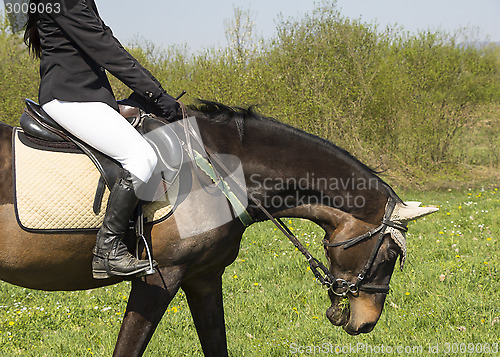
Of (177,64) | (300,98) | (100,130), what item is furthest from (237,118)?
(177,64)

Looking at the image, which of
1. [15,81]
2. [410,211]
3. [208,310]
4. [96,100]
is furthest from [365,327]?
[15,81]

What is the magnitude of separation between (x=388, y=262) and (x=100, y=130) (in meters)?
2.18

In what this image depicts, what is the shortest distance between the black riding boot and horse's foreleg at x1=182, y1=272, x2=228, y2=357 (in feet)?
2.36

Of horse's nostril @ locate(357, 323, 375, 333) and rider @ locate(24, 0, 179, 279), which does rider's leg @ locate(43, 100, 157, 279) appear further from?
horse's nostril @ locate(357, 323, 375, 333)

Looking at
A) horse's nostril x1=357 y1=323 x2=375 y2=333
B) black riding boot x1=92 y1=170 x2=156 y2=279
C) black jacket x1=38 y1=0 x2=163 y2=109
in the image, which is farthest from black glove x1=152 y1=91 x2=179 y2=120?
horse's nostril x1=357 y1=323 x2=375 y2=333

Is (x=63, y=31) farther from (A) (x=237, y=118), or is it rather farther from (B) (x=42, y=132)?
(A) (x=237, y=118)

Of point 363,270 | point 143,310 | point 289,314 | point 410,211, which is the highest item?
point 410,211

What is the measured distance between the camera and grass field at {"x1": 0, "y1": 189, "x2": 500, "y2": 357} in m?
4.38

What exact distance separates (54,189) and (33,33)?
1060 millimetres

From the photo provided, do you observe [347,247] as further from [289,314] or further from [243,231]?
[289,314]

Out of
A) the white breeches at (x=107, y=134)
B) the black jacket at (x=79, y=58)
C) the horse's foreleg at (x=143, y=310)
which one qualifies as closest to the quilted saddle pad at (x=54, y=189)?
the white breeches at (x=107, y=134)

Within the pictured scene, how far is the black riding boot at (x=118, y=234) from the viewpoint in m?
2.80

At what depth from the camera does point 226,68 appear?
1412 cm

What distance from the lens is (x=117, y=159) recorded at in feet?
9.34
